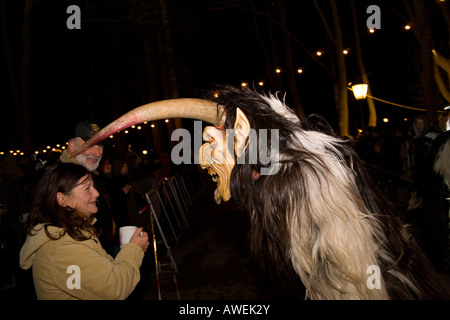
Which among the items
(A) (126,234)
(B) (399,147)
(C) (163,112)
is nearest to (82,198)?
(A) (126,234)

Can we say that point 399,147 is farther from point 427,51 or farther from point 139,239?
point 139,239

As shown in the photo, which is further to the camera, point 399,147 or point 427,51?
point 399,147

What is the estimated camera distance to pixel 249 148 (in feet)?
5.10

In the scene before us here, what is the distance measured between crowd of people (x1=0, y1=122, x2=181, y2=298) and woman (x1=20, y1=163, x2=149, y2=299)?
0.9 inches

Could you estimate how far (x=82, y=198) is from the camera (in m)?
2.42

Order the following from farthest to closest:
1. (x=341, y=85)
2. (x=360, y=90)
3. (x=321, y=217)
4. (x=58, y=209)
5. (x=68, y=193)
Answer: (x=341, y=85) < (x=360, y=90) < (x=68, y=193) < (x=58, y=209) < (x=321, y=217)

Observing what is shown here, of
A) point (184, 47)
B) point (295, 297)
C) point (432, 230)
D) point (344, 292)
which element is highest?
point (184, 47)

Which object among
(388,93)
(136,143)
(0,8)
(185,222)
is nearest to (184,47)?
(0,8)

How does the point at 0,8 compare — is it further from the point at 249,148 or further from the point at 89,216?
the point at 249,148

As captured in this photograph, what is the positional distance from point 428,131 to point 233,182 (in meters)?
6.31

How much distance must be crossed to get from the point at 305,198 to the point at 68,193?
1.76 m

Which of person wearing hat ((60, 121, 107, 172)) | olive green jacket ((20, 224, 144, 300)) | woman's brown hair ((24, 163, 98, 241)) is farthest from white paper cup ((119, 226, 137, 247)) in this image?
person wearing hat ((60, 121, 107, 172))

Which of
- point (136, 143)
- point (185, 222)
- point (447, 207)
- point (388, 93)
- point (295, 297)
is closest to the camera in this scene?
point (295, 297)

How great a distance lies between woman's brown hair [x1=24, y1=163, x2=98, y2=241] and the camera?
85.4 inches
